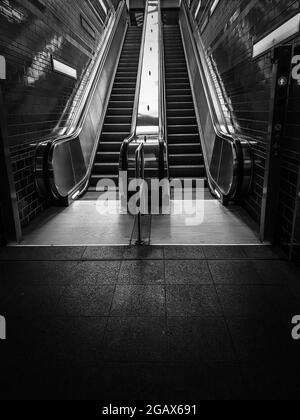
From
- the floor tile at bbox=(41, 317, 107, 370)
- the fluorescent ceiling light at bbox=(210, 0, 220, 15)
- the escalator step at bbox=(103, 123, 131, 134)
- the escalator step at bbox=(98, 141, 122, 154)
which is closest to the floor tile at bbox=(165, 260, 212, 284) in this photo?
the floor tile at bbox=(41, 317, 107, 370)

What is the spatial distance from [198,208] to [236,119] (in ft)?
5.10

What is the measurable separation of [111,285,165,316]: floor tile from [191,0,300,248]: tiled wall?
56.2 inches

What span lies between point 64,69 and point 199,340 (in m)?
4.99

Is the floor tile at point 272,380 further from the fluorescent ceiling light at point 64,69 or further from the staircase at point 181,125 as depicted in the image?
the fluorescent ceiling light at point 64,69

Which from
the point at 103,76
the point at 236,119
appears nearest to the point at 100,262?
the point at 236,119

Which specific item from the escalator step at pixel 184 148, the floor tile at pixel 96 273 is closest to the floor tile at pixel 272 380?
the floor tile at pixel 96 273

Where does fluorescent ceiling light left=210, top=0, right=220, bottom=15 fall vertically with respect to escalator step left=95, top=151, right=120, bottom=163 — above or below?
above

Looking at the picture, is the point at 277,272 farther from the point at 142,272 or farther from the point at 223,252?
the point at 142,272

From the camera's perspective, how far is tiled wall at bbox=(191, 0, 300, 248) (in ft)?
9.39

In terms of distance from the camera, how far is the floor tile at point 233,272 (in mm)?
2580

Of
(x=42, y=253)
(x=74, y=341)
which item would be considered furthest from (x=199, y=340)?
(x=42, y=253)

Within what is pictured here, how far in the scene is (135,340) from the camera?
75.8 inches

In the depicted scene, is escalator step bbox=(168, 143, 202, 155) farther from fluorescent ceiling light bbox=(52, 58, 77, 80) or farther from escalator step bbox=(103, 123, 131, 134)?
fluorescent ceiling light bbox=(52, 58, 77, 80)

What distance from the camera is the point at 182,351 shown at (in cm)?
183
